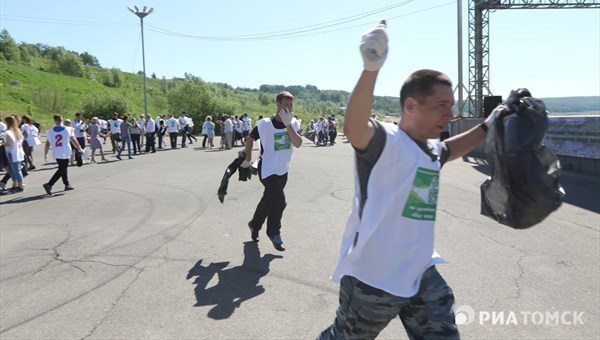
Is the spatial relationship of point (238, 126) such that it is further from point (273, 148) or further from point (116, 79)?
point (116, 79)

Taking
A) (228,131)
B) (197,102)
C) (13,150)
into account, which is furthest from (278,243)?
(197,102)

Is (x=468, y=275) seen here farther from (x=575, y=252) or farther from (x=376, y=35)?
(x=376, y=35)

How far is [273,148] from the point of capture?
231 inches

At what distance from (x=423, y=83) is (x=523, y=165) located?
0.67 m

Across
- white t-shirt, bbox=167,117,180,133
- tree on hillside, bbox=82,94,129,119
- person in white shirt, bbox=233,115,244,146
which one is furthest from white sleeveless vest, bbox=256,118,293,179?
tree on hillside, bbox=82,94,129,119

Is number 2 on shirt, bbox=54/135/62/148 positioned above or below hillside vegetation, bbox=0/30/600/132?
below

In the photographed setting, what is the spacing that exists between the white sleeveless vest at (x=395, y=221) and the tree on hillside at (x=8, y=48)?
301 ft

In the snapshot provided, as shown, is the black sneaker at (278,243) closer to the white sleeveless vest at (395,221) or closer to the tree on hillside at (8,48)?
the white sleeveless vest at (395,221)

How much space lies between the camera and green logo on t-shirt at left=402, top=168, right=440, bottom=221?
2.18 meters

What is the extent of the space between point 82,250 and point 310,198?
487cm

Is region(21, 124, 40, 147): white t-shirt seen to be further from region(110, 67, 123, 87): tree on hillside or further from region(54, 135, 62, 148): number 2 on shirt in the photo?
region(110, 67, 123, 87): tree on hillside

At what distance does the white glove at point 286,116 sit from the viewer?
5.45 m

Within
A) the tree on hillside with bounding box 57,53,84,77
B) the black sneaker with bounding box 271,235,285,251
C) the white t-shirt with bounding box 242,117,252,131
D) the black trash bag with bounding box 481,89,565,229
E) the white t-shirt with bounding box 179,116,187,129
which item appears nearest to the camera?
the black trash bag with bounding box 481,89,565,229

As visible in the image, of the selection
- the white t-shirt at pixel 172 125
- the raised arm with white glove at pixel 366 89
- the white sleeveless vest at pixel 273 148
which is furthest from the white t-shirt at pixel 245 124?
the raised arm with white glove at pixel 366 89
